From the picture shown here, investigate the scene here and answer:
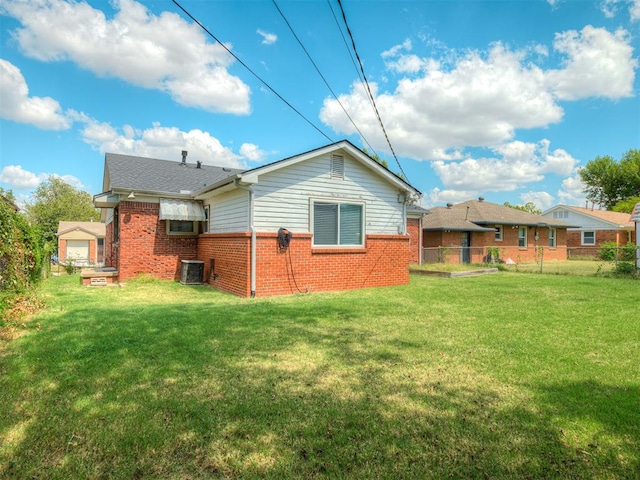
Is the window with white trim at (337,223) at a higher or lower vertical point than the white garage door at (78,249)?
higher

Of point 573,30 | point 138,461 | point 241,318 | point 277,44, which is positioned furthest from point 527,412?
point 573,30

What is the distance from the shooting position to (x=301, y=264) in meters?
10.1

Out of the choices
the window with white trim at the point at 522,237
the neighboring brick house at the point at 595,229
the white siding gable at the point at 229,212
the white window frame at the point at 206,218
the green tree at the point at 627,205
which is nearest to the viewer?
the white siding gable at the point at 229,212

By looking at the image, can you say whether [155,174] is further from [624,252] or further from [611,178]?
[611,178]

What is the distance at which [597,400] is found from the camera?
10.6 feet

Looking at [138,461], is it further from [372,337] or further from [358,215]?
[358,215]

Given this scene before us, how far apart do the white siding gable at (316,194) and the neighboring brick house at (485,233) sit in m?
8.96

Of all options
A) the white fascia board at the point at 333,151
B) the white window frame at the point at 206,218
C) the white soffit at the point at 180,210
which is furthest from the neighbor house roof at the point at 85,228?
the white fascia board at the point at 333,151

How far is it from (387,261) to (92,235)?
122 feet

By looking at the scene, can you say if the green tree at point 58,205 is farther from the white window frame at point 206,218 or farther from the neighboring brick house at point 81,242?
the white window frame at point 206,218

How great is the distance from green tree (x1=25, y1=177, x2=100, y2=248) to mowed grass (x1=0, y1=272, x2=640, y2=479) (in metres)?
55.6

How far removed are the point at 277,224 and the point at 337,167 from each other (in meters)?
2.56

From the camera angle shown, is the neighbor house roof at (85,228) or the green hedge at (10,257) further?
the neighbor house roof at (85,228)

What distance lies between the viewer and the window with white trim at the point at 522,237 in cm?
2603
